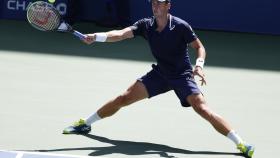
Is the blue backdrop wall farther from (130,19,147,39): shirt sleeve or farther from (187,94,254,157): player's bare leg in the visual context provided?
(187,94,254,157): player's bare leg

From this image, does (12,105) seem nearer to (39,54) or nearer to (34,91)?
(34,91)

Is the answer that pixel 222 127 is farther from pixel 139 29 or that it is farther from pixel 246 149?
pixel 139 29

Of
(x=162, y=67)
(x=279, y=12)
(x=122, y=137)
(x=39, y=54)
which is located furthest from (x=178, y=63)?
(x=279, y=12)

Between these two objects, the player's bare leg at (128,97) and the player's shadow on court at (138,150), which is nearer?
the player's shadow on court at (138,150)

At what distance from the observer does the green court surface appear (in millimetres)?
7293

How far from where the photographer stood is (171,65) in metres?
7.27

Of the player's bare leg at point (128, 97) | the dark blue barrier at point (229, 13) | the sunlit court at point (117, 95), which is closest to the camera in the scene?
the sunlit court at point (117, 95)

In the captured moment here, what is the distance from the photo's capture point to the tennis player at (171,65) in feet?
23.0

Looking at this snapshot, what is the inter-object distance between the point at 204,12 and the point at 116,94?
4987 mm

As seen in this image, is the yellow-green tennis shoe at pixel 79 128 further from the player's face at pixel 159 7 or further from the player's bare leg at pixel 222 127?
the player's face at pixel 159 7

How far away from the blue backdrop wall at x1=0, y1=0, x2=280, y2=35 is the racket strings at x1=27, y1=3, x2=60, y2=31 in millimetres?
6014

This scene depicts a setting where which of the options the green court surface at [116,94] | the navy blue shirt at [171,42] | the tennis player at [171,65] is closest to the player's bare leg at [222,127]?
the tennis player at [171,65]

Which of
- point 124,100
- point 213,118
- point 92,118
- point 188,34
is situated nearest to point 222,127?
point 213,118

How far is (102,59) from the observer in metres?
11.2
